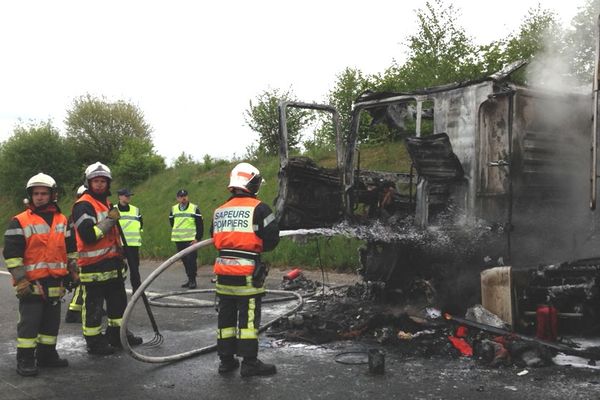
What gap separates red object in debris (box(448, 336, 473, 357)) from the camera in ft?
15.0

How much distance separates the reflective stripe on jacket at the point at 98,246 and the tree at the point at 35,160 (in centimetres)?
2636

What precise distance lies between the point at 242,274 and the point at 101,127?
33412 mm

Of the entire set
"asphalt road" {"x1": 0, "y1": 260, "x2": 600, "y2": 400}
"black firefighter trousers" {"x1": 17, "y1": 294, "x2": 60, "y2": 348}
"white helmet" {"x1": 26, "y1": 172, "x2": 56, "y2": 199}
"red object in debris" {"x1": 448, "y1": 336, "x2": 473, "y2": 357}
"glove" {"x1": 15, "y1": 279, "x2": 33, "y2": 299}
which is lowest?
"asphalt road" {"x1": 0, "y1": 260, "x2": 600, "y2": 400}

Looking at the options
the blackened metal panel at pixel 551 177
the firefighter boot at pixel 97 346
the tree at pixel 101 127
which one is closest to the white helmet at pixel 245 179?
the firefighter boot at pixel 97 346

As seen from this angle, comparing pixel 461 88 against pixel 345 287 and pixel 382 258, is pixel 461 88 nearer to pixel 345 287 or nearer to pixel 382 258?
pixel 382 258

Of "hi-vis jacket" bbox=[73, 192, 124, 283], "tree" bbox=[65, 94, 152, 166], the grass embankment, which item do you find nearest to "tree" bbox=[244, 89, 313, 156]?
the grass embankment

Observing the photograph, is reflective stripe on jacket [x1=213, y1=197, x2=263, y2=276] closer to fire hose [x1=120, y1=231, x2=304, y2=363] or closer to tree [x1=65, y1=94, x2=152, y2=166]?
fire hose [x1=120, y1=231, x2=304, y2=363]

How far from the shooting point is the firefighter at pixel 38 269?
4.46 metres

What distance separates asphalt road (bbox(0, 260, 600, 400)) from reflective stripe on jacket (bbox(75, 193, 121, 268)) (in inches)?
34.3

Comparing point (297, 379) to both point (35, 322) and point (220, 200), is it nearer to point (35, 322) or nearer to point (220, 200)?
point (35, 322)

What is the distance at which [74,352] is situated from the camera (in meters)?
5.12

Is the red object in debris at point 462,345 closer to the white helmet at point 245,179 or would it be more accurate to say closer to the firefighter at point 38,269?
the white helmet at point 245,179

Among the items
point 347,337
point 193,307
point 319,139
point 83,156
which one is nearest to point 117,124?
point 83,156

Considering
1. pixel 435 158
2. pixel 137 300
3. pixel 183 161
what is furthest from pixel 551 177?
pixel 183 161
